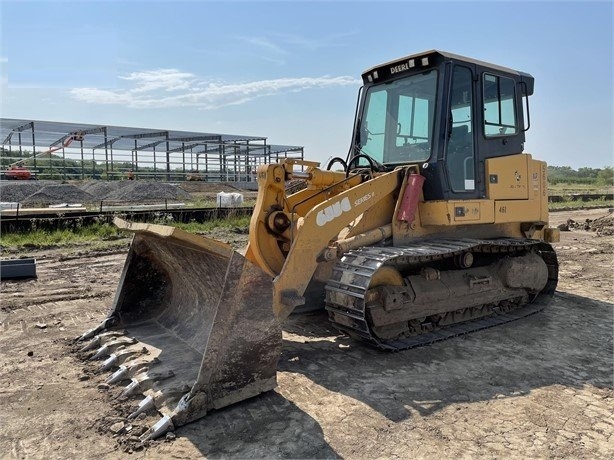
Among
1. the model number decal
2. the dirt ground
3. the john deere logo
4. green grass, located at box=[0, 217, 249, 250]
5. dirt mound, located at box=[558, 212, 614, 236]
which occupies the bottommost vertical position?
the dirt ground

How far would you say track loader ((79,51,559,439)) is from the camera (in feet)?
12.6

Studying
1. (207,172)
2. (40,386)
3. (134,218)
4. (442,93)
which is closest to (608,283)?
(442,93)

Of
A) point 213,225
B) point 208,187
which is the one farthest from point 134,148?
point 213,225

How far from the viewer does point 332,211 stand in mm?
5000

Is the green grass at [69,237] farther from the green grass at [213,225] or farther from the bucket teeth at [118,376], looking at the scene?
the bucket teeth at [118,376]

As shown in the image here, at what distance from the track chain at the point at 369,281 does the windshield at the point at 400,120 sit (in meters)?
1.11

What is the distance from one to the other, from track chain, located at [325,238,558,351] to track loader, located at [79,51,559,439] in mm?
19

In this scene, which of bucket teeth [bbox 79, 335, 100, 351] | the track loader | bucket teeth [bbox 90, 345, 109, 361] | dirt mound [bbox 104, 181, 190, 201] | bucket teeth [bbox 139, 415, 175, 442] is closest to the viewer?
bucket teeth [bbox 139, 415, 175, 442]

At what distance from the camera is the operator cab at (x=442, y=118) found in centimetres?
564

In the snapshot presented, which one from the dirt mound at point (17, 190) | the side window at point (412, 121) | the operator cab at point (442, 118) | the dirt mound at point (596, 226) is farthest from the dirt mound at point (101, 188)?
the side window at point (412, 121)

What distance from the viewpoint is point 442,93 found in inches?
221

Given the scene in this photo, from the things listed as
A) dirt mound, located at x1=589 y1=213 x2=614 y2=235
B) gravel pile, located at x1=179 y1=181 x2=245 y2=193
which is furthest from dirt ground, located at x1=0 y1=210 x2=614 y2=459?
gravel pile, located at x1=179 y1=181 x2=245 y2=193

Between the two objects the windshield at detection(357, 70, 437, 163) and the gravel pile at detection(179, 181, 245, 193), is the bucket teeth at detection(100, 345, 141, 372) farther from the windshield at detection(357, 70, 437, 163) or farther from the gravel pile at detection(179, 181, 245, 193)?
the gravel pile at detection(179, 181, 245, 193)

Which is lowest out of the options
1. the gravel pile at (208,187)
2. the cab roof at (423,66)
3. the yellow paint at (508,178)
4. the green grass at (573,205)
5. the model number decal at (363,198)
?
the green grass at (573,205)
